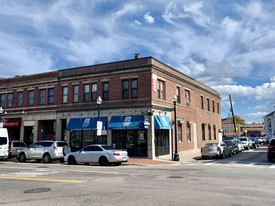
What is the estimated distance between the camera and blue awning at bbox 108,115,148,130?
2114 cm

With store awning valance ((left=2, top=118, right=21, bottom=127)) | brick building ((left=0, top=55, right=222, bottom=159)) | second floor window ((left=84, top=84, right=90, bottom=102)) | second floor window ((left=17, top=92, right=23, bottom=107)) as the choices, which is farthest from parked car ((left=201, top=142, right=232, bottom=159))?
second floor window ((left=17, top=92, right=23, bottom=107))

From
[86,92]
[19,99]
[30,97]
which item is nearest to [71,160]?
[86,92]

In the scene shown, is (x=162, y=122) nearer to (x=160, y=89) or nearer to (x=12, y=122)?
(x=160, y=89)

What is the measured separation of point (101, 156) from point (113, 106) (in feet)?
22.1

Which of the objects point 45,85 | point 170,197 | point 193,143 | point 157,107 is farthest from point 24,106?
point 170,197

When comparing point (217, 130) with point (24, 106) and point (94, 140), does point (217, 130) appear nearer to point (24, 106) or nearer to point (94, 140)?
point (94, 140)

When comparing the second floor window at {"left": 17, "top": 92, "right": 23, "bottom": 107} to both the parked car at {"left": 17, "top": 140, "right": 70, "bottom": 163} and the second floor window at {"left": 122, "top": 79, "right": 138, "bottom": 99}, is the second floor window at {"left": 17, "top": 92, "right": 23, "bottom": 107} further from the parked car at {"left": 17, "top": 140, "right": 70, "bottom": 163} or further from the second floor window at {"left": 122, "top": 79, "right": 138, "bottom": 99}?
the second floor window at {"left": 122, "top": 79, "right": 138, "bottom": 99}

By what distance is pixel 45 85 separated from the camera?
91.9 ft

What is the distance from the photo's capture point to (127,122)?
2191 cm

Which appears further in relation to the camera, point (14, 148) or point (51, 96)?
point (51, 96)

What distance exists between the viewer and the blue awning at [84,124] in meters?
23.4

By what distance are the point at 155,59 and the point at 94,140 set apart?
32.0 ft

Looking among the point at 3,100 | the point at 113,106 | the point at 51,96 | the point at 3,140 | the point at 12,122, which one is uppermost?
the point at 3,100

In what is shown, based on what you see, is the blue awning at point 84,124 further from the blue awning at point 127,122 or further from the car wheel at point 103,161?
the car wheel at point 103,161
